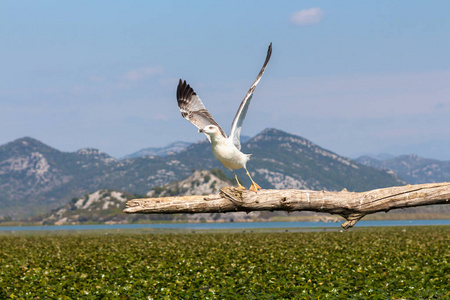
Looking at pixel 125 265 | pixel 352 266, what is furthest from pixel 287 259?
pixel 125 265

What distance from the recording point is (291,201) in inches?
318

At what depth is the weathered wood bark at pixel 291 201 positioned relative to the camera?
26.2 feet

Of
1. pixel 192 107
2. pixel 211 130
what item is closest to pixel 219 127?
pixel 211 130

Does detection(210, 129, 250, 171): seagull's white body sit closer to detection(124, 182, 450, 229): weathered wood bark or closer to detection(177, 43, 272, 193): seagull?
detection(177, 43, 272, 193): seagull

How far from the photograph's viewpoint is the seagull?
29.8 ft

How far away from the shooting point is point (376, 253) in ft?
86.8

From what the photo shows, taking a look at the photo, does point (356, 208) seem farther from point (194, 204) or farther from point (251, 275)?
point (251, 275)

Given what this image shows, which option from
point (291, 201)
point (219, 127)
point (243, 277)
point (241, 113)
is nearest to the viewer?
point (291, 201)

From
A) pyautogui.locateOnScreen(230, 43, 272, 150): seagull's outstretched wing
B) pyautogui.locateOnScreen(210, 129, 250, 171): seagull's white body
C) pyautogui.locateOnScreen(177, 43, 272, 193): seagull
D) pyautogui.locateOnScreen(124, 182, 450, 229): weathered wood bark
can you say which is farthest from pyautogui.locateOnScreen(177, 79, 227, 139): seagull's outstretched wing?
pyautogui.locateOnScreen(124, 182, 450, 229): weathered wood bark

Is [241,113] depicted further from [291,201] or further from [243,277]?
[243,277]

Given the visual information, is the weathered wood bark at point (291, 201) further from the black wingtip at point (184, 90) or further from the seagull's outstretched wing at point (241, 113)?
the black wingtip at point (184, 90)

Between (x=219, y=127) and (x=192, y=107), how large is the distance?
1.79 meters

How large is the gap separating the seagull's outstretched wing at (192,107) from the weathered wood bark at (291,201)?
112 inches

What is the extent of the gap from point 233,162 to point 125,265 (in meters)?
15.3
